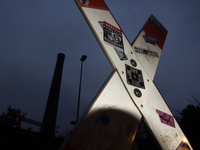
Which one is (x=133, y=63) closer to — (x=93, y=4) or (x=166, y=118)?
(x=166, y=118)

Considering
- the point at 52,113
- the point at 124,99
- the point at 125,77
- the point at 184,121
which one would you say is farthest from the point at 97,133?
the point at 52,113

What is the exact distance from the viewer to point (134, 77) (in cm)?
116

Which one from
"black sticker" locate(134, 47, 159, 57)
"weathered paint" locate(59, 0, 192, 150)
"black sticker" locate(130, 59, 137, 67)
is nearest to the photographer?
"weathered paint" locate(59, 0, 192, 150)

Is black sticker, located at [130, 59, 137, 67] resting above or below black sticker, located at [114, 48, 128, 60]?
below

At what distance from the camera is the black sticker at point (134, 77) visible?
3.68ft

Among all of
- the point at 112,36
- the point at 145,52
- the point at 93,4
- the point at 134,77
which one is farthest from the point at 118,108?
the point at 93,4

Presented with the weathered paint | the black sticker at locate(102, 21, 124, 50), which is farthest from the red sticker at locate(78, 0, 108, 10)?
the black sticker at locate(102, 21, 124, 50)

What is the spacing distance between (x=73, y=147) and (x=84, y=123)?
14 centimetres

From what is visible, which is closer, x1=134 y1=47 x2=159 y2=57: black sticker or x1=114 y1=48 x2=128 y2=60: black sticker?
x1=114 y1=48 x2=128 y2=60: black sticker

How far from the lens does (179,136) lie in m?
1.10

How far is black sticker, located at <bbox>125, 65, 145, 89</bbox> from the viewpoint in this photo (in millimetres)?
1121

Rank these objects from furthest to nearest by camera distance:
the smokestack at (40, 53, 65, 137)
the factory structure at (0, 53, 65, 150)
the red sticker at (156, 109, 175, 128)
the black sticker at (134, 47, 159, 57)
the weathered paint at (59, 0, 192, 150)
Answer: the smokestack at (40, 53, 65, 137), the factory structure at (0, 53, 65, 150), the black sticker at (134, 47, 159, 57), the red sticker at (156, 109, 175, 128), the weathered paint at (59, 0, 192, 150)

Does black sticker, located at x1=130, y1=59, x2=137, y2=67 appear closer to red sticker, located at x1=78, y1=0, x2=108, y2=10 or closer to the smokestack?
red sticker, located at x1=78, y1=0, x2=108, y2=10

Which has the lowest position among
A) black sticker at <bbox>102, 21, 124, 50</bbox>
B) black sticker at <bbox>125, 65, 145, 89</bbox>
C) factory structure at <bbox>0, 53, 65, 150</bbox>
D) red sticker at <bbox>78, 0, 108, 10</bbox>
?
factory structure at <bbox>0, 53, 65, 150</bbox>
